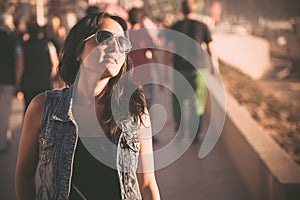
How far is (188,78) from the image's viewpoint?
7.18m

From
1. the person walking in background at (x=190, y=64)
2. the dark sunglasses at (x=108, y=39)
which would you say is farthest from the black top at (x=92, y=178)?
the person walking in background at (x=190, y=64)

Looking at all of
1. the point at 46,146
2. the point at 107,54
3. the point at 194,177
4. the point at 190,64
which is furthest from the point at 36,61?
the point at 46,146

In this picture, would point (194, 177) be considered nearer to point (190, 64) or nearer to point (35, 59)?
point (190, 64)

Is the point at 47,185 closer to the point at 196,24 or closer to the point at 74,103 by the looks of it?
the point at 74,103

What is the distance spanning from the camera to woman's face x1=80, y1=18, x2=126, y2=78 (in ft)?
7.76

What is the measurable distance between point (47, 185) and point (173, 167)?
4.41 metres

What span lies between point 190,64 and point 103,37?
15.6ft

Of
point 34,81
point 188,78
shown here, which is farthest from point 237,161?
point 34,81

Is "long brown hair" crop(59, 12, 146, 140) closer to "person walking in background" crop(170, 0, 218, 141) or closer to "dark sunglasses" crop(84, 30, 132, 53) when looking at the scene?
"dark sunglasses" crop(84, 30, 132, 53)

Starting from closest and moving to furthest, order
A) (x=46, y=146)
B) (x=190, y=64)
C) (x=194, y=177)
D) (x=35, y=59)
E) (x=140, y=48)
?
(x=46, y=146)
(x=194, y=177)
(x=35, y=59)
(x=140, y=48)
(x=190, y=64)

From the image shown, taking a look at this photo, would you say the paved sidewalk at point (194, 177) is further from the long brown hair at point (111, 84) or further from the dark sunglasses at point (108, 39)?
the dark sunglasses at point (108, 39)

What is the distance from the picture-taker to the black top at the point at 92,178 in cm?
231

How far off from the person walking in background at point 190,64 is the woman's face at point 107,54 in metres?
4.45

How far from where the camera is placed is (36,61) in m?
6.38
